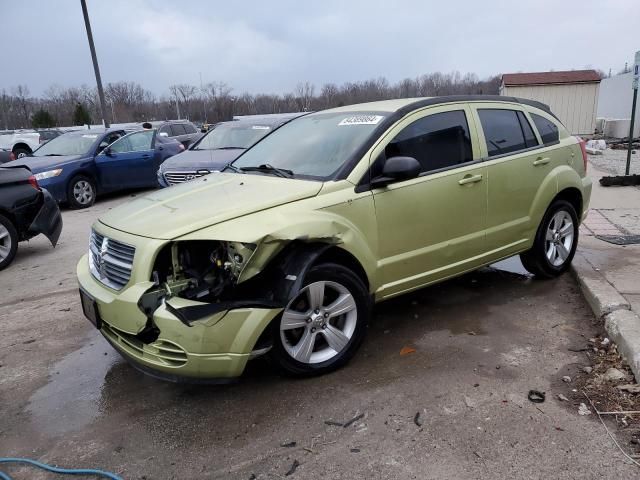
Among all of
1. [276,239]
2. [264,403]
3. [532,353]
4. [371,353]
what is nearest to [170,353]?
[264,403]

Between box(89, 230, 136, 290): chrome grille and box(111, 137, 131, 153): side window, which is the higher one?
box(111, 137, 131, 153): side window

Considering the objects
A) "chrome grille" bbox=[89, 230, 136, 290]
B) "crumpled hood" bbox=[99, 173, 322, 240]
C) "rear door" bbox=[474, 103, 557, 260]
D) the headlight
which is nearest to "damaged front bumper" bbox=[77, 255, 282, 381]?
"chrome grille" bbox=[89, 230, 136, 290]

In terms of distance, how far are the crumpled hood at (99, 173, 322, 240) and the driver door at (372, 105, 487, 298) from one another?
0.64 m

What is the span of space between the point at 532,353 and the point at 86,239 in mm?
6741

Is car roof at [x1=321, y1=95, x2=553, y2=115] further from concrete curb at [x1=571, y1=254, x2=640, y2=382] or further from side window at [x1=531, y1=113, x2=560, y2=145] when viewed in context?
concrete curb at [x1=571, y1=254, x2=640, y2=382]

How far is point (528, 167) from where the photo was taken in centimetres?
461

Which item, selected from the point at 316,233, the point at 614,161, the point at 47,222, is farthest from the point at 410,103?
the point at 614,161

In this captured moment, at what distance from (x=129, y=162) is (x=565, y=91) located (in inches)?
630

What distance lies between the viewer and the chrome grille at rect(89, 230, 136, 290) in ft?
10.5

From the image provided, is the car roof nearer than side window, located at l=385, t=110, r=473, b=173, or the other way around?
side window, located at l=385, t=110, r=473, b=173

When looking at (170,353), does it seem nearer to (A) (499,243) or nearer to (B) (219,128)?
(A) (499,243)

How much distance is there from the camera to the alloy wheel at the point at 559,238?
5.01 m

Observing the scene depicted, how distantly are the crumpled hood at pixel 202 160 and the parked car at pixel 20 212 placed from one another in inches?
89.2

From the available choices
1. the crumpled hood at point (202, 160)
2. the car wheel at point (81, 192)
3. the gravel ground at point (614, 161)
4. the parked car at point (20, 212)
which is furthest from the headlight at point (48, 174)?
the gravel ground at point (614, 161)
